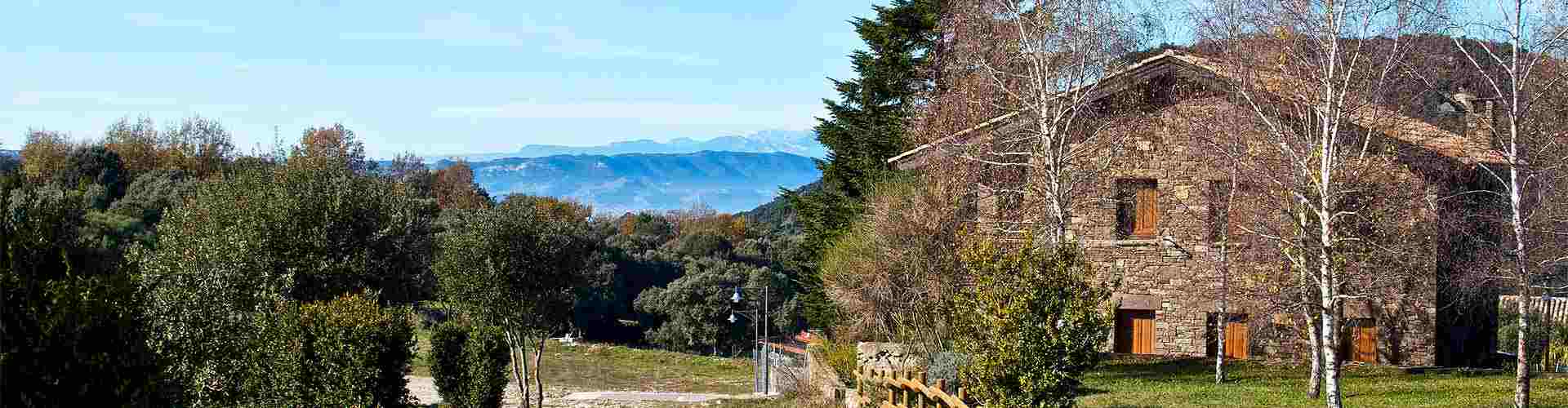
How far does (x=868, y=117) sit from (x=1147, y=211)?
10.1m

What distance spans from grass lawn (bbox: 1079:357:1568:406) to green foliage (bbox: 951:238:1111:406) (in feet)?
21.1

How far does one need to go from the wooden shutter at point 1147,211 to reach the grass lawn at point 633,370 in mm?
14815

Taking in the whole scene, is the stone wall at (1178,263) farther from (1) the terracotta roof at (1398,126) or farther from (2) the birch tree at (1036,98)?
(1) the terracotta roof at (1398,126)

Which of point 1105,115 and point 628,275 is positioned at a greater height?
point 1105,115

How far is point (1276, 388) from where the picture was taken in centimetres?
2125

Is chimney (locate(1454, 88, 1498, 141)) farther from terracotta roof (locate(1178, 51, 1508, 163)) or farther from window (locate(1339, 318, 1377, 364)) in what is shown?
window (locate(1339, 318, 1377, 364))

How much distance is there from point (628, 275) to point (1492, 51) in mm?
59213

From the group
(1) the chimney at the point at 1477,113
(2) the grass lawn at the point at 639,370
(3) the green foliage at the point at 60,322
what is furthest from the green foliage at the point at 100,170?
(1) the chimney at the point at 1477,113

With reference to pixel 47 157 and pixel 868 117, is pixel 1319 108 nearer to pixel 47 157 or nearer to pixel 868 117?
pixel 868 117

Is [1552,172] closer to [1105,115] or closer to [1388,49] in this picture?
[1388,49]

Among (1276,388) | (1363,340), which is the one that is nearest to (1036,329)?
(1276,388)

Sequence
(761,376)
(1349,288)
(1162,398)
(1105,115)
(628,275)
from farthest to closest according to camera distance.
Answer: (628,275)
(761,376)
(1105,115)
(1349,288)
(1162,398)

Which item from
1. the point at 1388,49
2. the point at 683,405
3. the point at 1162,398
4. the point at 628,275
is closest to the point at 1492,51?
the point at 1388,49

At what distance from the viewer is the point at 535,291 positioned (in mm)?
28547
